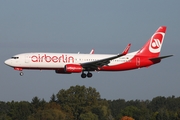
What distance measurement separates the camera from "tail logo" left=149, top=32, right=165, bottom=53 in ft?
328

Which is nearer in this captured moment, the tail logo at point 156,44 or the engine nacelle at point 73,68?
the engine nacelle at point 73,68

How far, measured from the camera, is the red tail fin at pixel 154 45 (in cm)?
9844

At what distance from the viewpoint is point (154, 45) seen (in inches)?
3962

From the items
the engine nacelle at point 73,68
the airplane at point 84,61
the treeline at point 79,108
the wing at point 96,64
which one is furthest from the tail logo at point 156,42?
the treeline at point 79,108

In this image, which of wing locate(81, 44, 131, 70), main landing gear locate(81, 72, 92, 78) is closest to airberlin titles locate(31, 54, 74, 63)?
wing locate(81, 44, 131, 70)

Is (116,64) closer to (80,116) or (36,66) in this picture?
(36,66)

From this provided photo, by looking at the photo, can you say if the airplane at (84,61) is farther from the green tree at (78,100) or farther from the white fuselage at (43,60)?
the green tree at (78,100)

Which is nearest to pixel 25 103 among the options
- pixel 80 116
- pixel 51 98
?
pixel 51 98

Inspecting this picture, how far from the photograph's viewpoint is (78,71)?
90438 mm

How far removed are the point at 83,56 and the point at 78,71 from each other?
2.78 metres

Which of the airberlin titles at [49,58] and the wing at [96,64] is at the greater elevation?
the airberlin titles at [49,58]

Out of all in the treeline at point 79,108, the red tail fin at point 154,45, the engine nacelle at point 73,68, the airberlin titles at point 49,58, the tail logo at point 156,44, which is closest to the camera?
the airberlin titles at point 49,58

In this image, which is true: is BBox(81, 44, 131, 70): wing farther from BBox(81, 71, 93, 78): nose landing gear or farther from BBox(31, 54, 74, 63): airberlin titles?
BBox(31, 54, 74, 63): airberlin titles

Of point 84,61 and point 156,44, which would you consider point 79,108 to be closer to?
point 156,44
